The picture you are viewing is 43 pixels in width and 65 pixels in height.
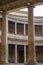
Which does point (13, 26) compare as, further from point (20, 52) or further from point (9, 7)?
point (9, 7)

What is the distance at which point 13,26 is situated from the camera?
3934 centimetres

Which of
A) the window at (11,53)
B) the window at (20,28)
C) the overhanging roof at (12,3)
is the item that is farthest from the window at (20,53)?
the overhanging roof at (12,3)

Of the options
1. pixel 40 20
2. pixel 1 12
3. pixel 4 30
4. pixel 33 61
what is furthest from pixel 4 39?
pixel 40 20

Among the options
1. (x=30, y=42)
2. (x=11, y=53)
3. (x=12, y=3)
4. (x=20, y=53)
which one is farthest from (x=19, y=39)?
(x=30, y=42)

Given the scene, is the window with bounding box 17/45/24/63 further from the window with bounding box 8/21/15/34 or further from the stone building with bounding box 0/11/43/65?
the window with bounding box 8/21/15/34

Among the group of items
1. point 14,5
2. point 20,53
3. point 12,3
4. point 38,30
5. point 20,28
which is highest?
point 12,3

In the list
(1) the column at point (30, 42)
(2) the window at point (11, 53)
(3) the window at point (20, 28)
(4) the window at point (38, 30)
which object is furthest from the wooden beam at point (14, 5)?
(4) the window at point (38, 30)

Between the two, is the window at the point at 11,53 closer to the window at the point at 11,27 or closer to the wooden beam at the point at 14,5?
the window at the point at 11,27

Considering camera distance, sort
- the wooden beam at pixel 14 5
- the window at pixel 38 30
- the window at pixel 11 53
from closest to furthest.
A: the wooden beam at pixel 14 5 < the window at pixel 11 53 < the window at pixel 38 30

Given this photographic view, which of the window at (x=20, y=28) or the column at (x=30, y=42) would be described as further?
the window at (x=20, y=28)

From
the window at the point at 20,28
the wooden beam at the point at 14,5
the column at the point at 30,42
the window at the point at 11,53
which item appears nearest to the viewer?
the column at the point at 30,42

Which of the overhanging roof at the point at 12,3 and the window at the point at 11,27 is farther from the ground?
the overhanging roof at the point at 12,3

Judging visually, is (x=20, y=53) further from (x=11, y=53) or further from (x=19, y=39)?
(x=19, y=39)

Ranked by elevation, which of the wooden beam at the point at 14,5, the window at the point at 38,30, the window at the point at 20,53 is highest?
the wooden beam at the point at 14,5
